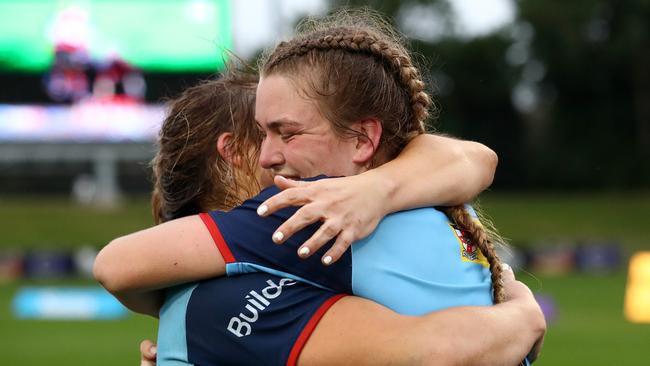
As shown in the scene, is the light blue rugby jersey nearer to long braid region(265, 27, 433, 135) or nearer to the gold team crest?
the gold team crest

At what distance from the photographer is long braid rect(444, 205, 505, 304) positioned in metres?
2.57

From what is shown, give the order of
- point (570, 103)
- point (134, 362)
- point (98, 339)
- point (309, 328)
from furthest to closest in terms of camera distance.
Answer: point (570, 103), point (98, 339), point (134, 362), point (309, 328)

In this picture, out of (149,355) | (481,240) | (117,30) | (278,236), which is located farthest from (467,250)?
(117,30)

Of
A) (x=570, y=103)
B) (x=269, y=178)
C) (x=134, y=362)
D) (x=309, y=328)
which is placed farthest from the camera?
(x=570, y=103)

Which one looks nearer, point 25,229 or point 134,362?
point 134,362

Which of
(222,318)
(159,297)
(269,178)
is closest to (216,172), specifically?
(269,178)

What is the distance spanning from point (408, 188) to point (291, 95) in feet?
1.07

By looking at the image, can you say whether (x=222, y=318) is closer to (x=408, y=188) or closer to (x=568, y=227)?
(x=408, y=188)

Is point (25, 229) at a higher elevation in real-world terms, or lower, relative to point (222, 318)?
lower

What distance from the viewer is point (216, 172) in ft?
9.11

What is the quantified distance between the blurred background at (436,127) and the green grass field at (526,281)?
0.17 feet

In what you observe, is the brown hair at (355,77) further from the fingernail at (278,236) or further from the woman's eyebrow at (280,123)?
the fingernail at (278,236)

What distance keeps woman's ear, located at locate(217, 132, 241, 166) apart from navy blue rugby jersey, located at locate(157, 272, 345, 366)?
1.46ft

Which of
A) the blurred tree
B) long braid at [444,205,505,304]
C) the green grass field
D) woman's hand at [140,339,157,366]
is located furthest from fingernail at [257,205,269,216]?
the blurred tree
